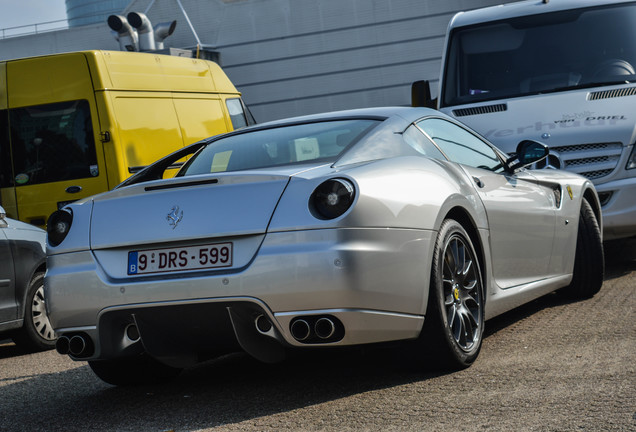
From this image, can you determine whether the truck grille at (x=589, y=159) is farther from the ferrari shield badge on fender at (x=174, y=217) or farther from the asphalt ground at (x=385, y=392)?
the ferrari shield badge on fender at (x=174, y=217)

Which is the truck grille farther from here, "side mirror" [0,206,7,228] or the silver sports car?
"side mirror" [0,206,7,228]

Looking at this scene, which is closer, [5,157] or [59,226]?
[59,226]

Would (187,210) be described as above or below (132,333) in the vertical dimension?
above

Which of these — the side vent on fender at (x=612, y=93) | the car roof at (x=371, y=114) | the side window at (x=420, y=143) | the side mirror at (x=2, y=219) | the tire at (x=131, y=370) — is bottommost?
the tire at (x=131, y=370)

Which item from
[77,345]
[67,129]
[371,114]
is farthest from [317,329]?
[67,129]

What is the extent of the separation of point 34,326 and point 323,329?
4120 mm

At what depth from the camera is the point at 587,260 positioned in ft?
22.5

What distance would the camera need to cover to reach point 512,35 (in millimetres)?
9914

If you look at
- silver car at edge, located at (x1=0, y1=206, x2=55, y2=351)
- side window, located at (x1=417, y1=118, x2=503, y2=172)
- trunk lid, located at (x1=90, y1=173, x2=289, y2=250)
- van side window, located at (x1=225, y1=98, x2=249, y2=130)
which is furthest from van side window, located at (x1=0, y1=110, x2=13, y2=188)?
trunk lid, located at (x1=90, y1=173, x2=289, y2=250)

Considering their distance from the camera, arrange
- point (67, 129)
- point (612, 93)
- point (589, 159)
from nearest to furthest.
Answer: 1. point (589, 159)
2. point (612, 93)
3. point (67, 129)

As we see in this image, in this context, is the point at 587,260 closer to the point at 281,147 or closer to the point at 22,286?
the point at 281,147

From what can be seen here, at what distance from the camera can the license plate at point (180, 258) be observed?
167 inches

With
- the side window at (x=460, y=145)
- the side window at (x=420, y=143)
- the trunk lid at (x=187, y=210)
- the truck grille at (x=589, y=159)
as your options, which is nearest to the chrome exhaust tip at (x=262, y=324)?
the trunk lid at (x=187, y=210)

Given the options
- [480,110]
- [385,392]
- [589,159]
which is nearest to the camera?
→ [385,392]
